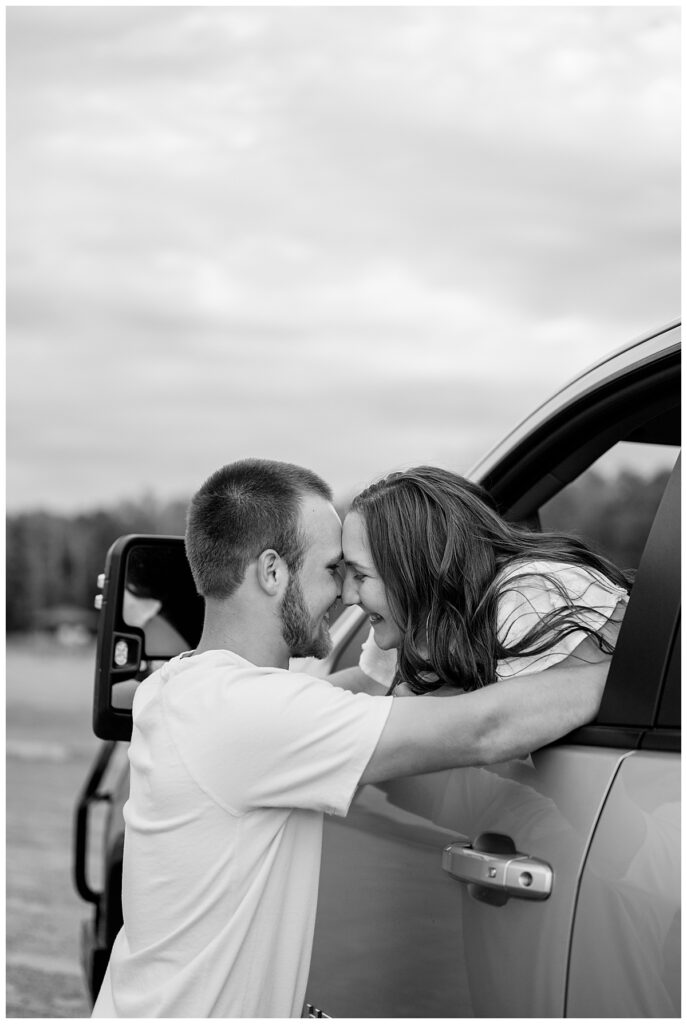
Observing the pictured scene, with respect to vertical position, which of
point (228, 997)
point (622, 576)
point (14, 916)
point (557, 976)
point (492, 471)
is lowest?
point (14, 916)

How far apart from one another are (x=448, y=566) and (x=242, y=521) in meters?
0.40

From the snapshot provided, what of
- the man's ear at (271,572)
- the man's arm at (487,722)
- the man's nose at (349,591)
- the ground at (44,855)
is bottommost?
the ground at (44,855)

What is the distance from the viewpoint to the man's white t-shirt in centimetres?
210

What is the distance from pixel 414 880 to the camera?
2.29 m

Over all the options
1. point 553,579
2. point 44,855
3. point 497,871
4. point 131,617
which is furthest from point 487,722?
point 44,855

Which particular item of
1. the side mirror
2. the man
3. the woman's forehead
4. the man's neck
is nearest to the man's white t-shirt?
the man

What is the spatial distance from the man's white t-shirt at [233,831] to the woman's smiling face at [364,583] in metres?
0.29

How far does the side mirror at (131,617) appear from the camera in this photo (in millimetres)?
2740

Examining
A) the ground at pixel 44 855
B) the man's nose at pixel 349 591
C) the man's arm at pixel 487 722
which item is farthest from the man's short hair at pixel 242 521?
the ground at pixel 44 855

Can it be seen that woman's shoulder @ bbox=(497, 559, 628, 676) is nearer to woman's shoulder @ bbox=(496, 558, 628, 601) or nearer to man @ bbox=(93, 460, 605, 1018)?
woman's shoulder @ bbox=(496, 558, 628, 601)

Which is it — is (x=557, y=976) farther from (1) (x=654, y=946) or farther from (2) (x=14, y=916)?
(2) (x=14, y=916)

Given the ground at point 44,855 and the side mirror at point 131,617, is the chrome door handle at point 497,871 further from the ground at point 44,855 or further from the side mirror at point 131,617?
the ground at point 44,855

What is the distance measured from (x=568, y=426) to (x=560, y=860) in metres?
1.15

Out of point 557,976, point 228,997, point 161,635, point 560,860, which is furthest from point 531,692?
point 161,635
